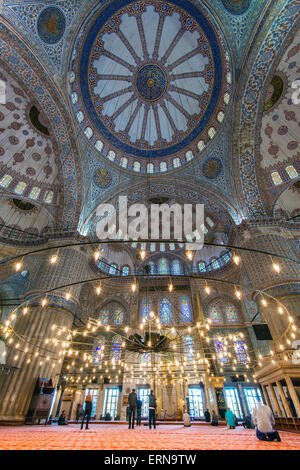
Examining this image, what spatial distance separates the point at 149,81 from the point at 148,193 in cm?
677

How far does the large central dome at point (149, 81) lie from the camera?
37.4 feet

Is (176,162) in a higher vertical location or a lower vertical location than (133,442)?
higher

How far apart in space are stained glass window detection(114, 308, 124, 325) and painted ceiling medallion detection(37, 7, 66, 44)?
1482 centimetres

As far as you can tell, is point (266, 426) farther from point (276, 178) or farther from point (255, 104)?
point (255, 104)

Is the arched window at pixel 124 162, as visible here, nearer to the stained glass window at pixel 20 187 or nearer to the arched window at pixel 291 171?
the stained glass window at pixel 20 187

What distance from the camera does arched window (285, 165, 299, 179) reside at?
1082 centimetres

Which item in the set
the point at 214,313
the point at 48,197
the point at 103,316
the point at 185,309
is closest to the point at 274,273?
the point at 214,313

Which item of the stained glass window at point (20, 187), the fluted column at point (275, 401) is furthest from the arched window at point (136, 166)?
the fluted column at point (275, 401)

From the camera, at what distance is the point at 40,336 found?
822cm

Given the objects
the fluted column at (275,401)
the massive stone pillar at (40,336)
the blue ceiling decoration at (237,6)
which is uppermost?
the blue ceiling decoration at (237,6)

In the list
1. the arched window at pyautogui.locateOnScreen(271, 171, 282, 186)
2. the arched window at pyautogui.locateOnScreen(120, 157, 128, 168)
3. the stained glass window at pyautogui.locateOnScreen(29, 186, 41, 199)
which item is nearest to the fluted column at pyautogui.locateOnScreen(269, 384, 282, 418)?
the arched window at pyautogui.locateOnScreen(271, 171, 282, 186)

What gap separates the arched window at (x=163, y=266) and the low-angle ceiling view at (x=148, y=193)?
165 mm

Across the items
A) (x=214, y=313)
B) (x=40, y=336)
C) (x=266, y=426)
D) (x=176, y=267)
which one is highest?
(x=176, y=267)

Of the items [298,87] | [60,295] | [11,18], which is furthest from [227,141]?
[60,295]
